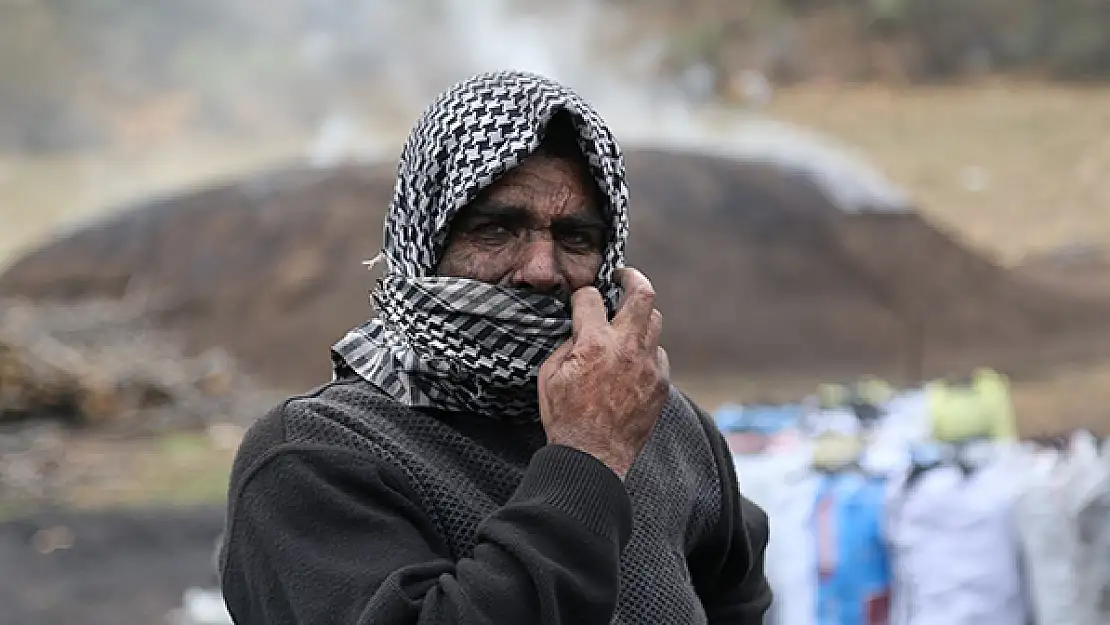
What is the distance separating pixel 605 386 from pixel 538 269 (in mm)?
180

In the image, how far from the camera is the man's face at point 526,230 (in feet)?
4.70

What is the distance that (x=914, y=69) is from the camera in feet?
29.9

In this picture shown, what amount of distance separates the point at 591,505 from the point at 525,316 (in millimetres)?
241

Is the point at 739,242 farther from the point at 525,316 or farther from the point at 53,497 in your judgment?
the point at 525,316

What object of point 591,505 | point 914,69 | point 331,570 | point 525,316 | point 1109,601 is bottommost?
point 1109,601

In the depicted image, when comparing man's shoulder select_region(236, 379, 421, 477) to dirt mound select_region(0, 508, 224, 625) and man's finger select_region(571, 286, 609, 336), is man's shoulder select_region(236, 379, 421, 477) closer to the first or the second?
man's finger select_region(571, 286, 609, 336)

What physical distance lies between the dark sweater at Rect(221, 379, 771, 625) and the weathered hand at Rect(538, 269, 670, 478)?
3 centimetres

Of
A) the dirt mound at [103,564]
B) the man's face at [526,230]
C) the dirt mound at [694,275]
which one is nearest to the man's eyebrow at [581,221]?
the man's face at [526,230]

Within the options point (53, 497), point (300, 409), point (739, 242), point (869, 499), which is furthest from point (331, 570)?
point (739, 242)

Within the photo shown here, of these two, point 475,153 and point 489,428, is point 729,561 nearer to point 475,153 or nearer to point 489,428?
point 489,428

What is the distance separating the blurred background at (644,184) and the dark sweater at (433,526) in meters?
6.73

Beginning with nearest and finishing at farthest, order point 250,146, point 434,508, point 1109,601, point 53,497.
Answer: point 434,508, point 1109,601, point 53,497, point 250,146

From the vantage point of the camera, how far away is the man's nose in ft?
4.67

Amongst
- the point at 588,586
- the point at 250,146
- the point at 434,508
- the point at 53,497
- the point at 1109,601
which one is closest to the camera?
the point at 588,586
